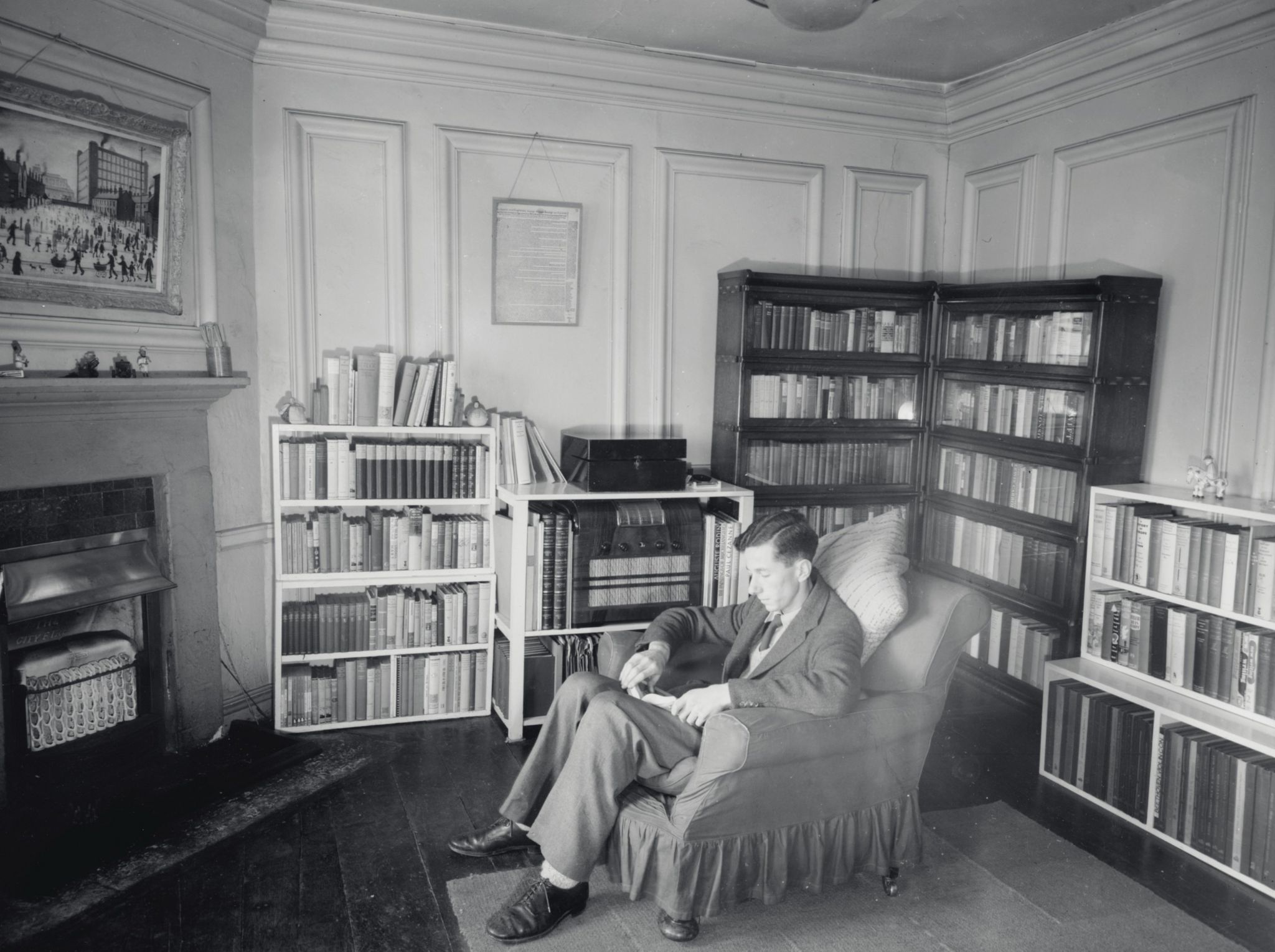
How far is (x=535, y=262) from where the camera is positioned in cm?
428

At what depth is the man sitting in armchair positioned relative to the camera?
99.5 inches

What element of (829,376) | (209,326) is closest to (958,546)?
(829,376)

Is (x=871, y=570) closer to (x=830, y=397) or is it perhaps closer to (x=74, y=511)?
(x=830, y=397)

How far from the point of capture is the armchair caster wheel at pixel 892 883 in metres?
2.78

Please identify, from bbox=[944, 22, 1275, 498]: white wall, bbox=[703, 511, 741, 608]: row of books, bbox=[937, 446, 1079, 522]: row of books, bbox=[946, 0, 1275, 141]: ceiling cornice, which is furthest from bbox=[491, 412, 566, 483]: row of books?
bbox=[946, 0, 1275, 141]: ceiling cornice

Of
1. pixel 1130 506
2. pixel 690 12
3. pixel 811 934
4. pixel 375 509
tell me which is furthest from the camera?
pixel 375 509

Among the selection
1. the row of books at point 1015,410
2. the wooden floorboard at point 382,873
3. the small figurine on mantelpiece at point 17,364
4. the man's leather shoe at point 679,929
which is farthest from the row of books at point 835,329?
the small figurine on mantelpiece at point 17,364

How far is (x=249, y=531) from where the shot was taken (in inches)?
157

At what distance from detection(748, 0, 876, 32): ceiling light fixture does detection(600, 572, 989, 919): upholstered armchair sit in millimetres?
1560

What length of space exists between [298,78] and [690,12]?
1.60 meters

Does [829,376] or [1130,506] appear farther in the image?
[829,376]

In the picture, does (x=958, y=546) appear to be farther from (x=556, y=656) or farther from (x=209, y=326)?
(x=209, y=326)

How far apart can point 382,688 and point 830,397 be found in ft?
7.95

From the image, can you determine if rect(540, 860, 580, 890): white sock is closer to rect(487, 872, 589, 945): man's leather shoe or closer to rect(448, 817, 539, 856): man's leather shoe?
rect(487, 872, 589, 945): man's leather shoe
